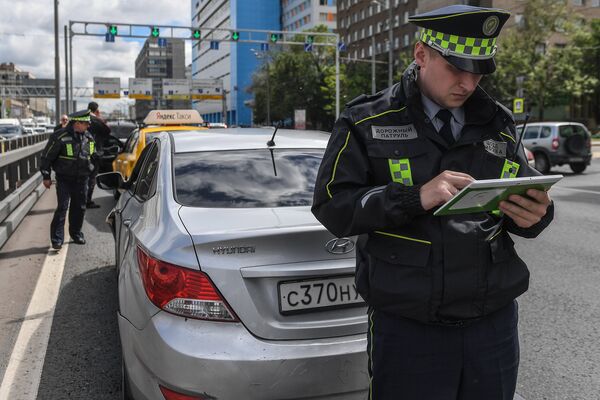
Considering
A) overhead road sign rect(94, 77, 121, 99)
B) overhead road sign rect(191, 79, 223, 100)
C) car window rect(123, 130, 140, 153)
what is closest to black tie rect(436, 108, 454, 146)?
car window rect(123, 130, 140, 153)

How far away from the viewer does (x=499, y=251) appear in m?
1.87

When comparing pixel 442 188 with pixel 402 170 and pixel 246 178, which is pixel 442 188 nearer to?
pixel 402 170

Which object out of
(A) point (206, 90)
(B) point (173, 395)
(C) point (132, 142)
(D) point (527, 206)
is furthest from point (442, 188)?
(A) point (206, 90)

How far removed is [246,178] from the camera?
11.4 ft

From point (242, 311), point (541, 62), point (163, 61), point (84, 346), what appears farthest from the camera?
point (163, 61)

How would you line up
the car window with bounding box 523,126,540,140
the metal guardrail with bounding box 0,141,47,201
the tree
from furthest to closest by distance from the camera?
1. the tree
2. the car window with bounding box 523,126,540,140
3. the metal guardrail with bounding box 0,141,47,201

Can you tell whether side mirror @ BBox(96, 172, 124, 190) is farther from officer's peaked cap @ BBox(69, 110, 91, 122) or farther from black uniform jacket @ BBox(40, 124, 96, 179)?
officer's peaked cap @ BBox(69, 110, 91, 122)

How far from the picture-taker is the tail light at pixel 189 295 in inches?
97.5

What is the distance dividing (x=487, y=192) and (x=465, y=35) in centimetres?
50

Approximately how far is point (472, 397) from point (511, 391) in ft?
0.57

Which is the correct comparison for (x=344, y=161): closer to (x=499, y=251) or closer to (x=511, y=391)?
(x=499, y=251)

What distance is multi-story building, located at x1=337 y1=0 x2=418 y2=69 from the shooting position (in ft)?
228

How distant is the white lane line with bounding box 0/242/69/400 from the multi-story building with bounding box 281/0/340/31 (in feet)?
298

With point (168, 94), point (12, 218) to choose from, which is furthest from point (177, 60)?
point (12, 218)
